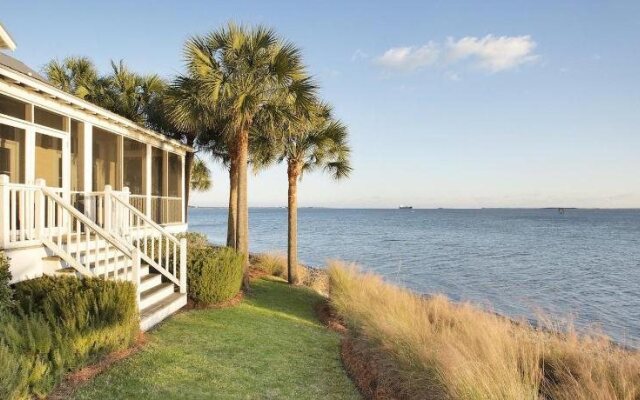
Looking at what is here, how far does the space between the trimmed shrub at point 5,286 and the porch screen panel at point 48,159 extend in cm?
514

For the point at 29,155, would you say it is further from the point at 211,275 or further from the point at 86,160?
the point at 211,275

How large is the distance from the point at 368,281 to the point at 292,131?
5.10 metres

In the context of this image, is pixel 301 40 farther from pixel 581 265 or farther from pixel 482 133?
pixel 581 265

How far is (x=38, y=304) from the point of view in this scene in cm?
594

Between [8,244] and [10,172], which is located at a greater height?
[10,172]

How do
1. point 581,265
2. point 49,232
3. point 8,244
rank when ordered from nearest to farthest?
point 8,244, point 49,232, point 581,265

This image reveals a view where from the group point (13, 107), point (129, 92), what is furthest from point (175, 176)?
point (13, 107)

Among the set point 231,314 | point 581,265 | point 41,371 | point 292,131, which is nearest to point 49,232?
point 41,371

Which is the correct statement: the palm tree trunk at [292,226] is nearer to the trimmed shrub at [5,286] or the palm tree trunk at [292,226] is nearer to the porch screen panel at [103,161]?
the porch screen panel at [103,161]

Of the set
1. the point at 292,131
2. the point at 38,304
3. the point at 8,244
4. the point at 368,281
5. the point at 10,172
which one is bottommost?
the point at 368,281

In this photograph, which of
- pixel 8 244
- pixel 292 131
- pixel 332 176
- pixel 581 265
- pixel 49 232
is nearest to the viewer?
pixel 8 244

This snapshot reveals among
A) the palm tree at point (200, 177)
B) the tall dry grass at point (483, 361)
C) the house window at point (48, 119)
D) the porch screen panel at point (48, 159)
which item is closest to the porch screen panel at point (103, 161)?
the porch screen panel at point (48, 159)

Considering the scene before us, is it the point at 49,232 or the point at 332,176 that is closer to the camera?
the point at 49,232

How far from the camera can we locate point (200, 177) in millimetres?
26266
